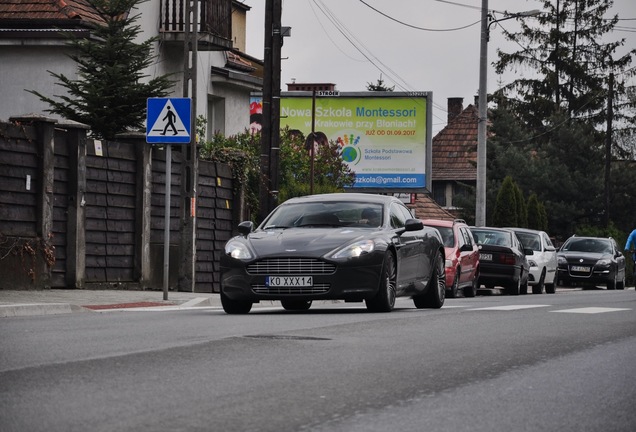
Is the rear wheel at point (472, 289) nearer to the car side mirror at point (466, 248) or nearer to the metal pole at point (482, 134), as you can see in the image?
the car side mirror at point (466, 248)

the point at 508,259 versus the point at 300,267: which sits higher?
the point at 300,267

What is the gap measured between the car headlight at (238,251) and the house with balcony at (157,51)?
Answer: 7.96m

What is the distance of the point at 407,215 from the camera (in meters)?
19.1

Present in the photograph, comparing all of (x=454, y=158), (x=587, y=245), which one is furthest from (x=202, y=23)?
(x=454, y=158)

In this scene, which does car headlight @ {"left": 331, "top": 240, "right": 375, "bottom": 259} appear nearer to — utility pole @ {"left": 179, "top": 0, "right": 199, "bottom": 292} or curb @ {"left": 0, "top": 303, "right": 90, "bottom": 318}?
curb @ {"left": 0, "top": 303, "right": 90, "bottom": 318}

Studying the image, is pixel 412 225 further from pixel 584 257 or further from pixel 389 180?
pixel 389 180

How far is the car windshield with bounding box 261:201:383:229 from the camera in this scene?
57.4 ft

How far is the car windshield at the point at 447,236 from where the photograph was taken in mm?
27731

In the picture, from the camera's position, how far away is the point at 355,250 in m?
16.3

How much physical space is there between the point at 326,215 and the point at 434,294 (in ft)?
8.11

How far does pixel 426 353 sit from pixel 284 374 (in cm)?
200

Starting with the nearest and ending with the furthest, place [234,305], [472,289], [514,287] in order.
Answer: [234,305]
[472,289]
[514,287]

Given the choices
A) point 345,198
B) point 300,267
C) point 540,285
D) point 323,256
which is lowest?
point 540,285

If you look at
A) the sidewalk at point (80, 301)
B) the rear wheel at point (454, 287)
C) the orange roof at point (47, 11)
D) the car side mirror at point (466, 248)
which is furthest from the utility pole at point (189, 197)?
the car side mirror at point (466, 248)
